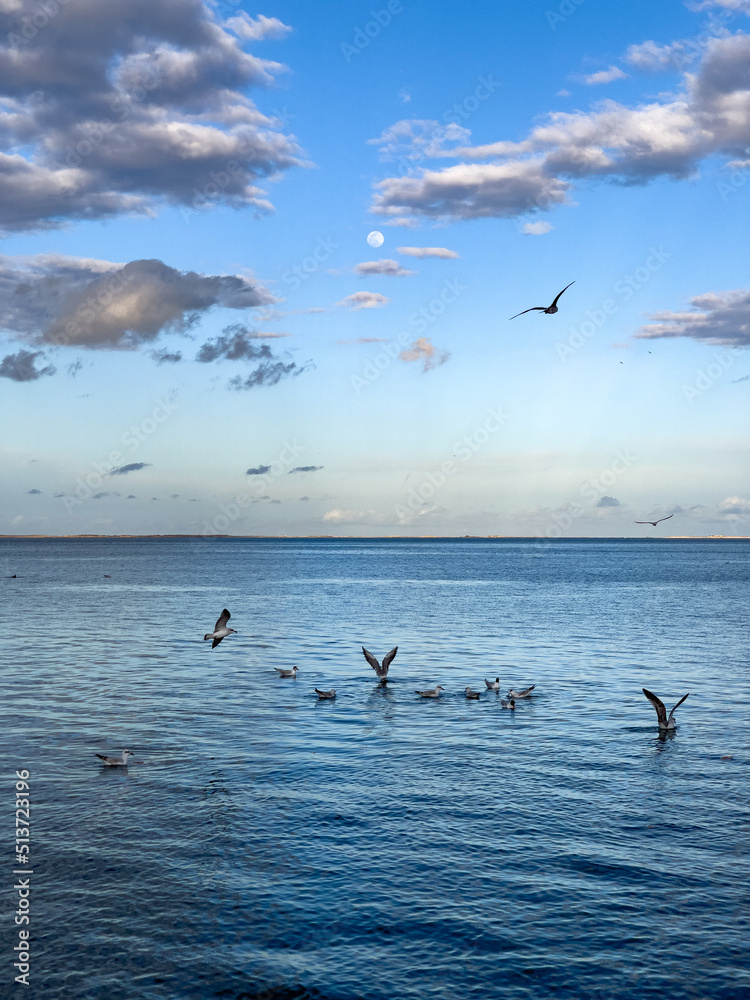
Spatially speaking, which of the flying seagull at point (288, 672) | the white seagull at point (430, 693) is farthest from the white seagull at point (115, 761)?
the flying seagull at point (288, 672)

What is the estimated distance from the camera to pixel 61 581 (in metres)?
131

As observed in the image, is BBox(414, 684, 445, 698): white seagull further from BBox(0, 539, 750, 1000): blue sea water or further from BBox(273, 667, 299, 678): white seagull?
BBox(273, 667, 299, 678): white seagull

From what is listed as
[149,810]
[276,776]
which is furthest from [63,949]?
[276,776]

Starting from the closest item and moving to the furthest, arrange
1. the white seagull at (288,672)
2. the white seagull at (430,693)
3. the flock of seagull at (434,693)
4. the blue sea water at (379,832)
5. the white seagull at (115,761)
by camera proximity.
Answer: the blue sea water at (379,832)
the white seagull at (115,761)
the flock of seagull at (434,693)
the white seagull at (430,693)
the white seagull at (288,672)

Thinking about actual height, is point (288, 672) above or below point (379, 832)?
above

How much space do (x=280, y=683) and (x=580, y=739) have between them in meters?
16.6

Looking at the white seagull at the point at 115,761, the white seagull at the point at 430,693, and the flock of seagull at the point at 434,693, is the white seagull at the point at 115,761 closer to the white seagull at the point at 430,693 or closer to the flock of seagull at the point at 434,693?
the flock of seagull at the point at 434,693

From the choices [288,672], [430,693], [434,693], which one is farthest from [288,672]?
[434,693]

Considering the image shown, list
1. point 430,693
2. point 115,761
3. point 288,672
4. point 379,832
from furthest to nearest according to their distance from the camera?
1. point 288,672
2. point 430,693
3. point 115,761
4. point 379,832

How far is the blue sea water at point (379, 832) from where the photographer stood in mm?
14102

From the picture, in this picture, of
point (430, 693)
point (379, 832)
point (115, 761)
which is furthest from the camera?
point (430, 693)

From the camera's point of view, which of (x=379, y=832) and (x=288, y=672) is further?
(x=288, y=672)

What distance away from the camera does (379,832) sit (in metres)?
19.7

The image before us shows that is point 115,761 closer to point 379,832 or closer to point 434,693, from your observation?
point 379,832
